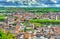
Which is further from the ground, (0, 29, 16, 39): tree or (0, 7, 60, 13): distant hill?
(0, 29, 16, 39): tree

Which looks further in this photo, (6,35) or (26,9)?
(26,9)

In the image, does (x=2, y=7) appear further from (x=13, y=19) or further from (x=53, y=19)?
(x=53, y=19)

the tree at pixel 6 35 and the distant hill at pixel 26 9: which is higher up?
the tree at pixel 6 35

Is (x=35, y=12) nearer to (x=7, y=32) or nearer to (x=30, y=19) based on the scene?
(x=30, y=19)

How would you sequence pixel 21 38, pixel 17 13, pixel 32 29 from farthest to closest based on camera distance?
pixel 17 13
pixel 32 29
pixel 21 38

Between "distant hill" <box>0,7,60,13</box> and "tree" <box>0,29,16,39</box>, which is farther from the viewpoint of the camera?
"distant hill" <box>0,7,60,13</box>

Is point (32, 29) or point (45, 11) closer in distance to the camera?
point (32, 29)

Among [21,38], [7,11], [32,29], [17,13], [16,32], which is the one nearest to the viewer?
[21,38]

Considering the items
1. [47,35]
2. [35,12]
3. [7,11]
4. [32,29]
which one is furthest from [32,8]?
[47,35]

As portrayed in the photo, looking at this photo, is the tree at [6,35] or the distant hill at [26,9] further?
the distant hill at [26,9]
